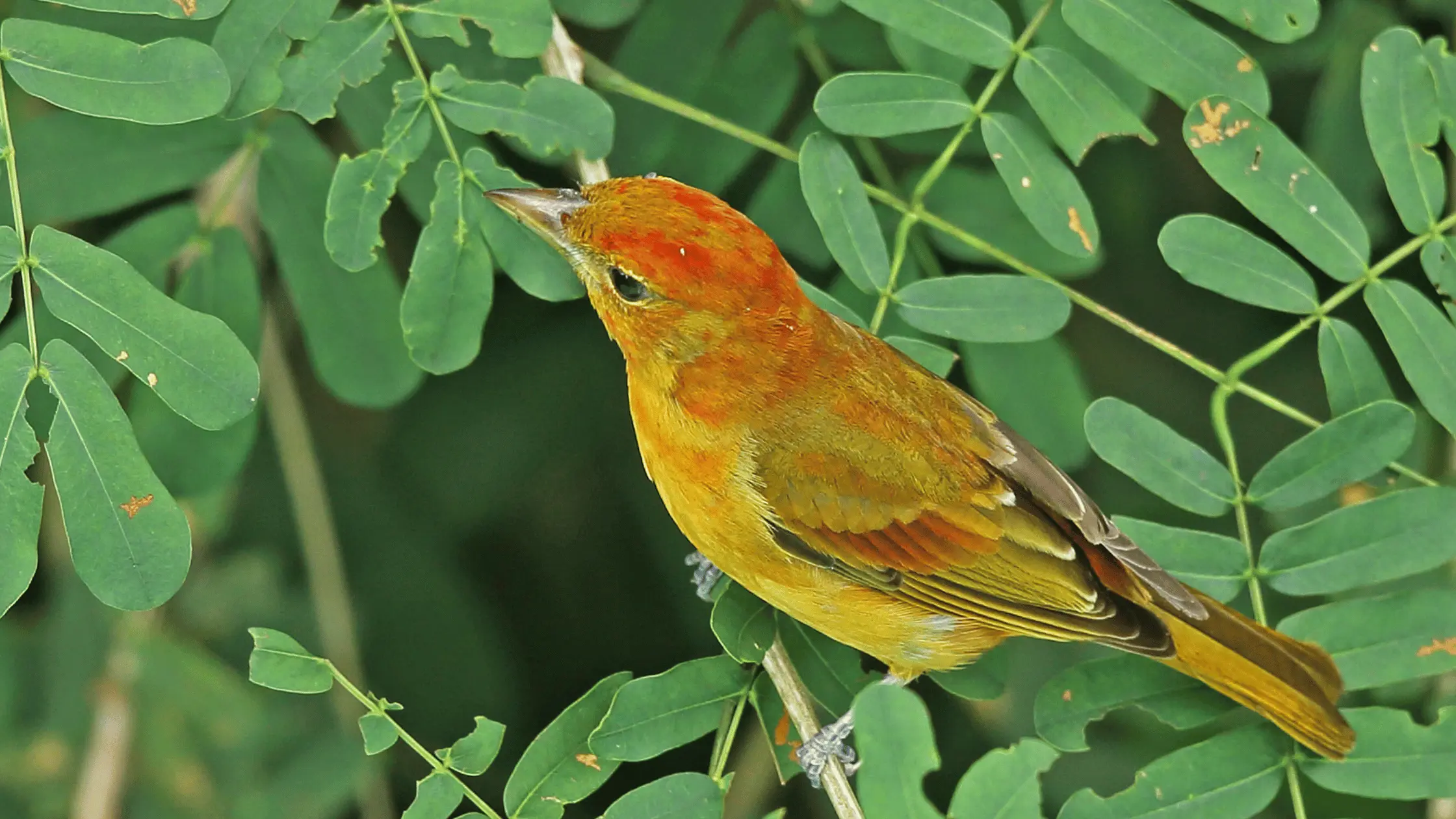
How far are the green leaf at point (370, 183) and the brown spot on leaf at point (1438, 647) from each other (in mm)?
2439

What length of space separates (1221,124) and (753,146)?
3.73 ft

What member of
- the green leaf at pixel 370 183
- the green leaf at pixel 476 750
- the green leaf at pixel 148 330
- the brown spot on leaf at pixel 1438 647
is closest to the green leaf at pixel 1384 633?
the brown spot on leaf at pixel 1438 647

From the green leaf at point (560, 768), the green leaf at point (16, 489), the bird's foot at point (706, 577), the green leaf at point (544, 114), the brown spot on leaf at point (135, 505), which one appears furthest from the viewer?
the bird's foot at point (706, 577)

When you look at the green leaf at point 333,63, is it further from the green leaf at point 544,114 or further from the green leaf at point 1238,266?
the green leaf at point 1238,266

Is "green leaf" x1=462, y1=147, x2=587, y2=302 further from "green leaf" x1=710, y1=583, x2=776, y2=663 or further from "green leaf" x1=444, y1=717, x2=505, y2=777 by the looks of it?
"green leaf" x1=444, y1=717, x2=505, y2=777

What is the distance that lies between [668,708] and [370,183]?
1269 millimetres

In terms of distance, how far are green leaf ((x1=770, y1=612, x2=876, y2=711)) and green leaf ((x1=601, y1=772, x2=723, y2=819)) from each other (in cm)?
55

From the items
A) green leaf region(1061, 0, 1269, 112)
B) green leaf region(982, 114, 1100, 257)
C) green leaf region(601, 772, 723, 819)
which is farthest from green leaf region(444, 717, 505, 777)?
green leaf region(1061, 0, 1269, 112)

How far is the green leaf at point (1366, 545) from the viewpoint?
297 cm

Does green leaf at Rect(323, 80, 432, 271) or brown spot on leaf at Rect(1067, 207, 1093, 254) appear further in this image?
brown spot on leaf at Rect(1067, 207, 1093, 254)

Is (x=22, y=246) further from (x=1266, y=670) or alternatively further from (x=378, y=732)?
(x=1266, y=670)

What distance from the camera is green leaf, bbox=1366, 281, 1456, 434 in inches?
118

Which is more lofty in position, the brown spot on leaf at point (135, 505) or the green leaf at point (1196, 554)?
the green leaf at point (1196, 554)

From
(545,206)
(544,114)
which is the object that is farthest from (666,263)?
(544,114)
